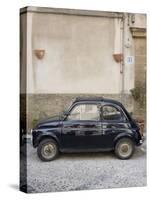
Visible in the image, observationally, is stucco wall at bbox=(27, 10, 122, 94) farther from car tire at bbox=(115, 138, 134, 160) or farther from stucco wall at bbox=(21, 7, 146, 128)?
car tire at bbox=(115, 138, 134, 160)

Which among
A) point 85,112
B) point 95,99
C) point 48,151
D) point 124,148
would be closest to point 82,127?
point 85,112

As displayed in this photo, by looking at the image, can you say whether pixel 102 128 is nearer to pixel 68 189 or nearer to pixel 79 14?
pixel 68 189

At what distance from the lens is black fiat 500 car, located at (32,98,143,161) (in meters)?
7.94

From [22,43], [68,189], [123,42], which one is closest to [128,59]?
[123,42]

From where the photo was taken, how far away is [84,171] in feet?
26.4

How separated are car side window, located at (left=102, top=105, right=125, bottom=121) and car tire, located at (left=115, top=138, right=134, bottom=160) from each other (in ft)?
1.17

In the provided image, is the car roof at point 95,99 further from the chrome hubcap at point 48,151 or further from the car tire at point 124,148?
the chrome hubcap at point 48,151

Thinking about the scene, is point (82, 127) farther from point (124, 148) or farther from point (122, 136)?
point (124, 148)

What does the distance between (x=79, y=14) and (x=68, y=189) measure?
2.61 m

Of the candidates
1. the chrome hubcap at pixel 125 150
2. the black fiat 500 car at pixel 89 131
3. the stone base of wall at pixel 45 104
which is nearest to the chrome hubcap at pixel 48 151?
the black fiat 500 car at pixel 89 131

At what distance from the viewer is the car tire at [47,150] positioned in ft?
25.8

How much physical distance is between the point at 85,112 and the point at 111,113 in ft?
1.45

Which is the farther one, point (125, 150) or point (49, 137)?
point (125, 150)

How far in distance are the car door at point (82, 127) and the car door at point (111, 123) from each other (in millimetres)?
106
